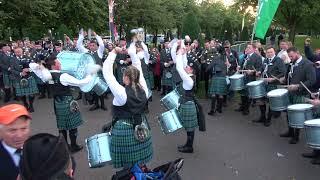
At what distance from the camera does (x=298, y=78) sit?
7328 millimetres

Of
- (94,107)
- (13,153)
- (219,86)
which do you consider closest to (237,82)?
(219,86)

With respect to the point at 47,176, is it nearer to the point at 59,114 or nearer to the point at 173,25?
the point at 59,114

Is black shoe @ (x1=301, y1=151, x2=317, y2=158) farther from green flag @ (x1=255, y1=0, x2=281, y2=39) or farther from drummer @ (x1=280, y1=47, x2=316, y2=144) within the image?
green flag @ (x1=255, y1=0, x2=281, y2=39)

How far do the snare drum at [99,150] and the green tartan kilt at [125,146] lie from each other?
8 cm

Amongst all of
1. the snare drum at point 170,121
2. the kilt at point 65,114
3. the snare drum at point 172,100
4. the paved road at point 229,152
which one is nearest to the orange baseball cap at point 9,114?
the paved road at point 229,152

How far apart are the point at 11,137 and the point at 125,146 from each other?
8.07 feet

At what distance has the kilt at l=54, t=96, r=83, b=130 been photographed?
678cm

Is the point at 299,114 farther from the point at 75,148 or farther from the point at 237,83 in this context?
the point at 75,148

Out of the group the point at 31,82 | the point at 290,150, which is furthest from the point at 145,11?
the point at 290,150

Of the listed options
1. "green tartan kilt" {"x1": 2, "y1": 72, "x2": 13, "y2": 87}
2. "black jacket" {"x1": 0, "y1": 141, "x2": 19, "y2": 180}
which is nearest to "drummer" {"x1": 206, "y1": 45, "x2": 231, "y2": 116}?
"green tartan kilt" {"x1": 2, "y1": 72, "x2": 13, "y2": 87}

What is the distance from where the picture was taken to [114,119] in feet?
16.8

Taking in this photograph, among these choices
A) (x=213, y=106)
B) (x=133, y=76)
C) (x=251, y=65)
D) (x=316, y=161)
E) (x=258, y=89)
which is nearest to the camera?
(x=133, y=76)

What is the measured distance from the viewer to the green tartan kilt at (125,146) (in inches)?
200

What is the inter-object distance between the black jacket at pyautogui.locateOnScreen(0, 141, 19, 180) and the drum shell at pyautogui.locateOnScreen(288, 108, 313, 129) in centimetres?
490
